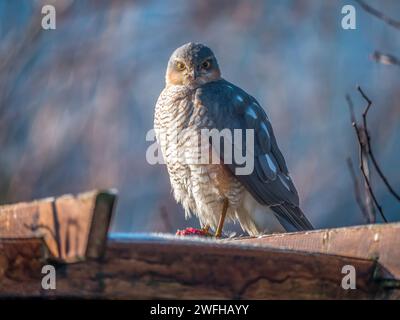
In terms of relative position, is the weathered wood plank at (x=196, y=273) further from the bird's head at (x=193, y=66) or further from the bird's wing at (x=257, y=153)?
the bird's head at (x=193, y=66)

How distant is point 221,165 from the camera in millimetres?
4996

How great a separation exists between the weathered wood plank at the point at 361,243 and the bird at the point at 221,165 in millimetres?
1504

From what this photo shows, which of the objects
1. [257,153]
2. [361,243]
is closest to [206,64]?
[257,153]

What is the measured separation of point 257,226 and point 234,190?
0.27 m

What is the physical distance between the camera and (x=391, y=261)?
9.90 feet

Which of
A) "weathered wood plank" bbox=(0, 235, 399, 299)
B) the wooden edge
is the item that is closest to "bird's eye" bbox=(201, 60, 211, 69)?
"weathered wood plank" bbox=(0, 235, 399, 299)

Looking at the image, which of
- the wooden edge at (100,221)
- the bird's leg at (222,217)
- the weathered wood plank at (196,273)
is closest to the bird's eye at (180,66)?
the bird's leg at (222,217)

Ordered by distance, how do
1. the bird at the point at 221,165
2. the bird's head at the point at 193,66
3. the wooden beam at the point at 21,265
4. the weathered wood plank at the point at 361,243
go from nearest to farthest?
the wooden beam at the point at 21,265, the weathered wood plank at the point at 361,243, the bird at the point at 221,165, the bird's head at the point at 193,66

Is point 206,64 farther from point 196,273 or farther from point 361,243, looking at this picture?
point 196,273

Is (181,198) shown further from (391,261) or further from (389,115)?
(389,115)

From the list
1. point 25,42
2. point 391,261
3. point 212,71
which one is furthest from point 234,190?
point 25,42

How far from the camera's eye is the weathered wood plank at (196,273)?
2635mm

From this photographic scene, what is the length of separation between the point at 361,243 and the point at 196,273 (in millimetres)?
715

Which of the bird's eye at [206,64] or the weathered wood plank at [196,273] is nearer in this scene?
the weathered wood plank at [196,273]
